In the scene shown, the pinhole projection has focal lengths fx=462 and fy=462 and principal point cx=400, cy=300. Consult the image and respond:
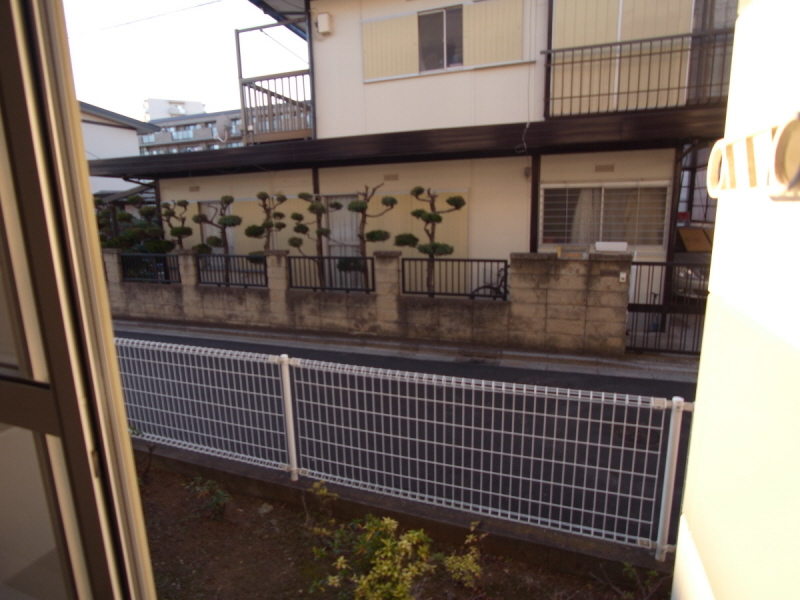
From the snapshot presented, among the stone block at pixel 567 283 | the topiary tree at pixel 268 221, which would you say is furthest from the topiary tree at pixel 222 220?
the stone block at pixel 567 283

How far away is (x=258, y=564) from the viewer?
8.40 ft

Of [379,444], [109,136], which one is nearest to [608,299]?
[379,444]

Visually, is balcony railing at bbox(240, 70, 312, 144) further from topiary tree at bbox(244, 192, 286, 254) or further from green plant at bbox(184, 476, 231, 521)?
green plant at bbox(184, 476, 231, 521)

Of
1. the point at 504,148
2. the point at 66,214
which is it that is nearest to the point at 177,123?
the point at 504,148

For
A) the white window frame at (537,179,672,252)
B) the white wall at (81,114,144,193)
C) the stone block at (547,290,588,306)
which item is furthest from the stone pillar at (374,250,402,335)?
the white wall at (81,114,144,193)

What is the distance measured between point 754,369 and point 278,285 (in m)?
7.32

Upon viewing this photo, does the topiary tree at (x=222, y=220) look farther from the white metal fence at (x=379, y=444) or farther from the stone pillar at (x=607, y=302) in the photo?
the stone pillar at (x=607, y=302)

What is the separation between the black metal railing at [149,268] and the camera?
8.88 metres

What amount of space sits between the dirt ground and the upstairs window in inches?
333

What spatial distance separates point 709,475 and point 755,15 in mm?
1303

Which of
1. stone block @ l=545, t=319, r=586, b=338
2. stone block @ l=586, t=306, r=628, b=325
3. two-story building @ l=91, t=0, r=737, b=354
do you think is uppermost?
two-story building @ l=91, t=0, r=737, b=354

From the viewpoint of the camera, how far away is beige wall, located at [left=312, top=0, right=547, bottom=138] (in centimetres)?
827

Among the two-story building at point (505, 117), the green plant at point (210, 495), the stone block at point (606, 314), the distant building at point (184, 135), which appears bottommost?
the green plant at point (210, 495)

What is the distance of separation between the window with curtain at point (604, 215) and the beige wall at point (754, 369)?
728cm
